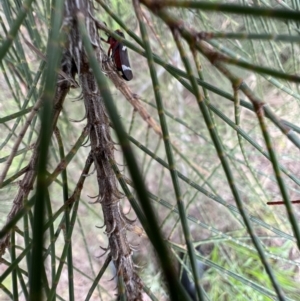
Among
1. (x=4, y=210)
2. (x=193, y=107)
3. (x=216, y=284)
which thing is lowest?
(x=216, y=284)

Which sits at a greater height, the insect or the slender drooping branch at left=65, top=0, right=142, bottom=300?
the insect

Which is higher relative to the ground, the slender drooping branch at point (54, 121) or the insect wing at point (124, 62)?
the insect wing at point (124, 62)

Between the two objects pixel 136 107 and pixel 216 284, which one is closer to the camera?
pixel 136 107

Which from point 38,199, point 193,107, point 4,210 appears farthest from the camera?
point 193,107

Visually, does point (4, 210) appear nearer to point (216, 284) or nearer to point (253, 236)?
point (216, 284)

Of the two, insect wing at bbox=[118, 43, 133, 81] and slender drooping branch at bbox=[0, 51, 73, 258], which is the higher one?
insect wing at bbox=[118, 43, 133, 81]

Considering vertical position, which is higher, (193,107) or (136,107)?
(193,107)

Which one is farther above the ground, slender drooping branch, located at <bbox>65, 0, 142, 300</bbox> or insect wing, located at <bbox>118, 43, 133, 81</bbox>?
insect wing, located at <bbox>118, 43, 133, 81</bbox>

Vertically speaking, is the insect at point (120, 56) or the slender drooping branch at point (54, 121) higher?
the insect at point (120, 56)

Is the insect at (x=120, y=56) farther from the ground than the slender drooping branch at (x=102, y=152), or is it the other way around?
the insect at (x=120, y=56)

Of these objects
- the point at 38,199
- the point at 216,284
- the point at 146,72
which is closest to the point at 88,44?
the point at 38,199

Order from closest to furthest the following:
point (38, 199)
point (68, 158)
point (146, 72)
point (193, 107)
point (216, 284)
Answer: point (38, 199)
point (68, 158)
point (216, 284)
point (146, 72)
point (193, 107)
